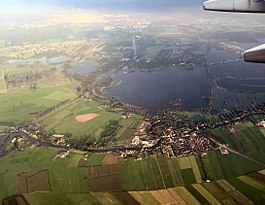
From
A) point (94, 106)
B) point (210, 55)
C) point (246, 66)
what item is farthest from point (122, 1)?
point (94, 106)

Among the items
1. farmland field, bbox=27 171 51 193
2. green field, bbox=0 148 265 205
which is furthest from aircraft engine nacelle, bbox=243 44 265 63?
farmland field, bbox=27 171 51 193

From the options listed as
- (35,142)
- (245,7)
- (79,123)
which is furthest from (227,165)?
(245,7)

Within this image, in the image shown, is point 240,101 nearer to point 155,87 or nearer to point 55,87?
point 155,87

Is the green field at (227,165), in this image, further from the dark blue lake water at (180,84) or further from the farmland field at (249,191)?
the dark blue lake water at (180,84)

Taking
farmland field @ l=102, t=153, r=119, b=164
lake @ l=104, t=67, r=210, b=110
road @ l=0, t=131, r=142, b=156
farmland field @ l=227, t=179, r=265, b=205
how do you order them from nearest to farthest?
farmland field @ l=227, t=179, r=265, b=205 → farmland field @ l=102, t=153, r=119, b=164 → road @ l=0, t=131, r=142, b=156 → lake @ l=104, t=67, r=210, b=110

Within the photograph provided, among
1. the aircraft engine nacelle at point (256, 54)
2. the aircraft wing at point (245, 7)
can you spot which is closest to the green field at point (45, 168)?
the aircraft wing at point (245, 7)

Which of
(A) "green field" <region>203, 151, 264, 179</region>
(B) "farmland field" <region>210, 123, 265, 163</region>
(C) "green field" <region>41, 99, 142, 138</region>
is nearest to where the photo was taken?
(A) "green field" <region>203, 151, 264, 179</region>

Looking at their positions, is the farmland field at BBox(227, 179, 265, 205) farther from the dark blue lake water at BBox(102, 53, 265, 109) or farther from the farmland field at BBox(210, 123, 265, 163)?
the dark blue lake water at BBox(102, 53, 265, 109)

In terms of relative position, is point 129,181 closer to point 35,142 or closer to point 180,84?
point 35,142
